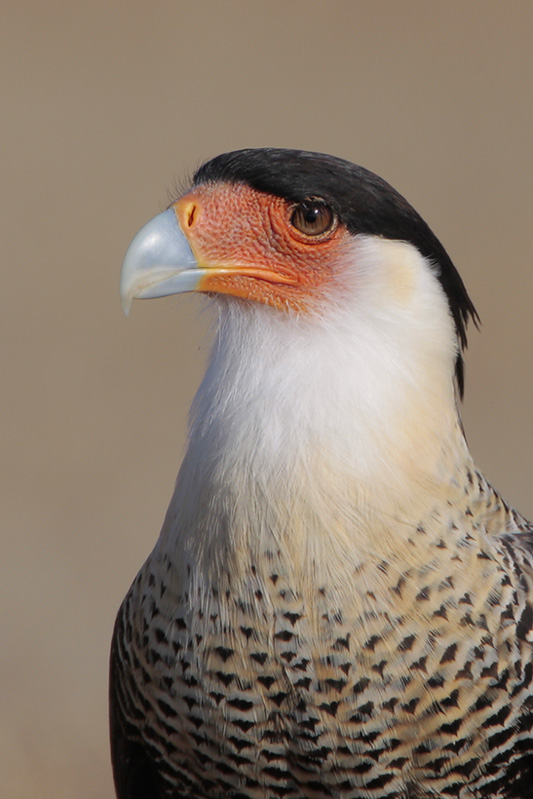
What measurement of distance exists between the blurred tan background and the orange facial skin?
356cm

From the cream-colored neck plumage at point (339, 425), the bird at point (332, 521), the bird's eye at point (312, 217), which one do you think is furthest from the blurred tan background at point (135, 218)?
the bird's eye at point (312, 217)

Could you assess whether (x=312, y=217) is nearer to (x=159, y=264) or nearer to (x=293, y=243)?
(x=293, y=243)

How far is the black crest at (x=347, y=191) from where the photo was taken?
2.21 m

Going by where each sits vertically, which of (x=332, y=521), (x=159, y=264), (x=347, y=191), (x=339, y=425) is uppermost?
(x=347, y=191)

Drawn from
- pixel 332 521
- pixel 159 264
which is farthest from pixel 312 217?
pixel 332 521

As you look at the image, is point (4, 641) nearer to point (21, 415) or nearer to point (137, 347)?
point (21, 415)

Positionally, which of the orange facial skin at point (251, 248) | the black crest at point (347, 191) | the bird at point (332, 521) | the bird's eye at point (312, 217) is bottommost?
the bird at point (332, 521)

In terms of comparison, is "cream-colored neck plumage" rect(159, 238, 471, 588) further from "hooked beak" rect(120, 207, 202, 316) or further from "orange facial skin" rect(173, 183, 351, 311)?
"hooked beak" rect(120, 207, 202, 316)

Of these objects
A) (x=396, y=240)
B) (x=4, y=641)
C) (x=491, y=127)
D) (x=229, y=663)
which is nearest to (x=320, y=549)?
(x=229, y=663)

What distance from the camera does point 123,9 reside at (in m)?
11.0

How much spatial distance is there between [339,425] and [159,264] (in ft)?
1.57

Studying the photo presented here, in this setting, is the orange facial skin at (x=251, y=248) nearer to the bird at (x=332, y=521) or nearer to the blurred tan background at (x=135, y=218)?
the bird at (x=332, y=521)

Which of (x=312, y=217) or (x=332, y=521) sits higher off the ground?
(x=312, y=217)

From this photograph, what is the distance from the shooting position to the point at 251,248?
7.54 feet
